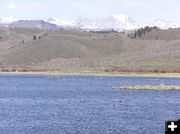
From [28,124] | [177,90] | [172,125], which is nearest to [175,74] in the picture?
[177,90]

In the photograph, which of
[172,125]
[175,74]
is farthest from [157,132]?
[175,74]

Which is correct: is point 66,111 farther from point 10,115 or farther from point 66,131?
point 66,131

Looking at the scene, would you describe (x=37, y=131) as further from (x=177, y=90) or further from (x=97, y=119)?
(x=177, y=90)

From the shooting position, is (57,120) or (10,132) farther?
(57,120)

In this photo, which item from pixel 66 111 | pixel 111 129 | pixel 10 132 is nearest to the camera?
pixel 10 132

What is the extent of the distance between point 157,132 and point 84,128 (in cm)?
622

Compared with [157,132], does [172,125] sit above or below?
above

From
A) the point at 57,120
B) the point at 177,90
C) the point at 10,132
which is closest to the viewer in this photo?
the point at 10,132

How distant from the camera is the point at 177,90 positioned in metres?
105

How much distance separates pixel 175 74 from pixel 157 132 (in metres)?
146

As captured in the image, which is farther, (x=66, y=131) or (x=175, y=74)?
(x=175, y=74)

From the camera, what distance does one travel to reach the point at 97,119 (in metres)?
53.1

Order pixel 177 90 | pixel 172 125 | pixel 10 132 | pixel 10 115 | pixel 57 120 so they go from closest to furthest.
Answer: pixel 172 125 → pixel 10 132 → pixel 57 120 → pixel 10 115 → pixel 177 90

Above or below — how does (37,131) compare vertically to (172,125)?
below
